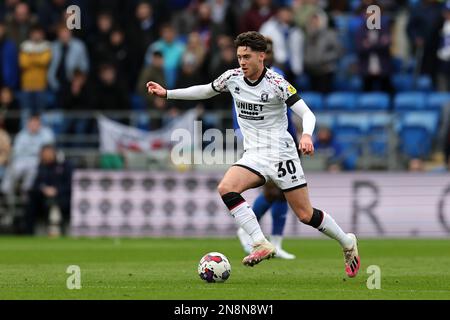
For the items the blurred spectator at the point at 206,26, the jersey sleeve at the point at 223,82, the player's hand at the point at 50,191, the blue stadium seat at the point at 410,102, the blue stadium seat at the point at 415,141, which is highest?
the blurred spectator at the point at 206,26

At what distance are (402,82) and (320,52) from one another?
2.19 m

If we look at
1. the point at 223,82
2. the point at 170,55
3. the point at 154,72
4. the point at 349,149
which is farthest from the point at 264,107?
the point at 170,55

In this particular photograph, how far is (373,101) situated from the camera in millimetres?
24594

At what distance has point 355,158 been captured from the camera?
915 inches

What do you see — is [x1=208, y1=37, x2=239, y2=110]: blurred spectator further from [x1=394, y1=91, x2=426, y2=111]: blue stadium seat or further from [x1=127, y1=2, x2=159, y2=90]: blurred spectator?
[x1=394, y1=91, x2=426, y2=111]: blue stadium seat

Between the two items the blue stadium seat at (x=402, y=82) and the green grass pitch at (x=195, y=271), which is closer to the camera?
the green grass pitch at (x=195, y=271)

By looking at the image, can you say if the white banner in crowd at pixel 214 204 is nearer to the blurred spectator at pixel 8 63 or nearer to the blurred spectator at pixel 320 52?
the blurred spectator at pixel 320 52

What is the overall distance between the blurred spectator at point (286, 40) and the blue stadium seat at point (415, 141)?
287cm

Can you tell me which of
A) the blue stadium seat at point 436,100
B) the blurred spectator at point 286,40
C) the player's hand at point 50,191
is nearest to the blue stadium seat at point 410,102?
the blue stadium seat at point 436,100

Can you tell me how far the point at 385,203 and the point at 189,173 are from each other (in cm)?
390

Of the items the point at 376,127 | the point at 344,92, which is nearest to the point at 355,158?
the point at 376,127

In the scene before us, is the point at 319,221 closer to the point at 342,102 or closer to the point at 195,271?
the point at 195,271

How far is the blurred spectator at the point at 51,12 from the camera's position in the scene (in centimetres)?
2601

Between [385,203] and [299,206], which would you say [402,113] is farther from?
[299,206]
